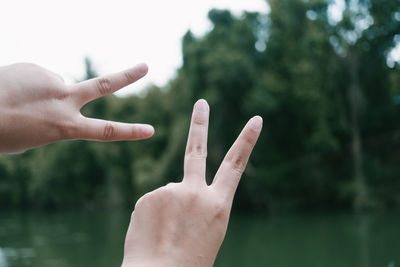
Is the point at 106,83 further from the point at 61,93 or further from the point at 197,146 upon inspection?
the point at 197,146

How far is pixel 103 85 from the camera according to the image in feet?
3.19

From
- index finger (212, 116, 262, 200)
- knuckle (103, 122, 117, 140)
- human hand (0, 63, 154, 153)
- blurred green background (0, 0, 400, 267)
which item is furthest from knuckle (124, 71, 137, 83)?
blurred green background (0, 0, 400, 267)

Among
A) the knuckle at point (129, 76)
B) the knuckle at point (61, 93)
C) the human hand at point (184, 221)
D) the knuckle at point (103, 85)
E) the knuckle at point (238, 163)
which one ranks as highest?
the knuckle at point (129, 76)

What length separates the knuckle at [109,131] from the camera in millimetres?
933

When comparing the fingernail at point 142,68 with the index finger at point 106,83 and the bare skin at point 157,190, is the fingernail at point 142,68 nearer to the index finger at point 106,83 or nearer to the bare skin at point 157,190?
the index finger at point 106,83

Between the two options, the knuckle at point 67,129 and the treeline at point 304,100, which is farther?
the treeline at point 304,100

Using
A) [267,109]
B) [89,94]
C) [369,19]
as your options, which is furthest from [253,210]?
[89,94]

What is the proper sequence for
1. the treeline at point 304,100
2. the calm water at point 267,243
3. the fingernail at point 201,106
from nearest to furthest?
the fingernail at point 201,106 → the calm water at point 267,243 → the treeline at point 304,100

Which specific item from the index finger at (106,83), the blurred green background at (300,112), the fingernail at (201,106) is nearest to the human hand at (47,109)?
the index finger at (106,83)

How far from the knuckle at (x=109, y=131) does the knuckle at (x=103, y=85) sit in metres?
0.08

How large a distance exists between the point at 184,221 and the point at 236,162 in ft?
0.60

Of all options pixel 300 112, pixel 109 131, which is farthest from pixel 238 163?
pixel 300 112

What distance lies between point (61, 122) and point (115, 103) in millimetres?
29477

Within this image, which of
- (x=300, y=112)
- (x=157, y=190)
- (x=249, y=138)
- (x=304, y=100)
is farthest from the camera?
(x=300, y=112)
